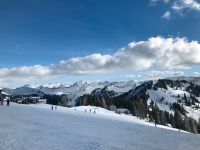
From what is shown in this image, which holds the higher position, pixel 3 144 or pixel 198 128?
pixel 3 144

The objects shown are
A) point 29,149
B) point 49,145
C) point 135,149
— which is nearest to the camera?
point 29,149

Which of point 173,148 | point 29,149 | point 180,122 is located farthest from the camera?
point 180,122

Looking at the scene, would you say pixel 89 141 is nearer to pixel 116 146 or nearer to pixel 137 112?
pixel 116 146

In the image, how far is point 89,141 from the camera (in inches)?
1288

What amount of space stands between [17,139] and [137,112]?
529 feet

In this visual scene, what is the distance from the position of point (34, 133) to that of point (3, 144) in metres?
8.50

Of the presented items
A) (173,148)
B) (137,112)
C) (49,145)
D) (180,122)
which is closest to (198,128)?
(180,122)

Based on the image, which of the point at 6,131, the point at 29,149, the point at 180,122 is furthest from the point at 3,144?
the point at 180,122

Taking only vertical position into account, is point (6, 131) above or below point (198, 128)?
above

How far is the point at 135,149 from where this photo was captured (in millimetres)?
31125

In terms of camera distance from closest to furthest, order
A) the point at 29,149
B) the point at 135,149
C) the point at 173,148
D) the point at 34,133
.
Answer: the point at 29,149, the point at 135,149, the point at 34,133, the point at 173,148

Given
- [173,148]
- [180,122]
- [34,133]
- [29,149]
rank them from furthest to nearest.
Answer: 1. [180,122]
2. [173,148]
3. [34,133]
4. [29,149]

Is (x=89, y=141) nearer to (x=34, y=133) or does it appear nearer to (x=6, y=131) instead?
(x=34, y=133)

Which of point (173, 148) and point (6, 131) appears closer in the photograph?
point (6, 131)
